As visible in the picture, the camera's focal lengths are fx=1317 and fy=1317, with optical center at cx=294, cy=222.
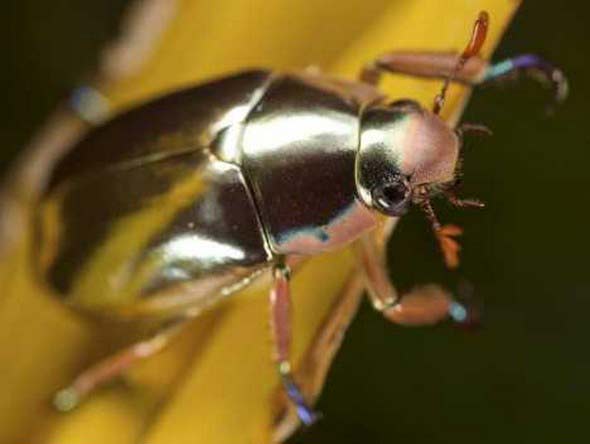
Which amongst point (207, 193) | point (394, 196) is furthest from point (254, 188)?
point (394, 196)

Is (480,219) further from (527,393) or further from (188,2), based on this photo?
(188,2)

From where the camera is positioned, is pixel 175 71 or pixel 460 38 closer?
pixel 460 38

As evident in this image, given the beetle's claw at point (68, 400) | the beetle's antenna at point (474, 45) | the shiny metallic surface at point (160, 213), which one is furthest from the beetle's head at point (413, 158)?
the beetle's claw at point (68, 400)

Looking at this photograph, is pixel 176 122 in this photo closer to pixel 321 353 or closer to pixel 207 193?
pixel 207 193

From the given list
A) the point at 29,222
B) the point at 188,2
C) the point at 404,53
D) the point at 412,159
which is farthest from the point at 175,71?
the point at 412,159

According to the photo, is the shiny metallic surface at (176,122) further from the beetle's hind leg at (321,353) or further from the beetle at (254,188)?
the beetle's hind leg at (321,353)

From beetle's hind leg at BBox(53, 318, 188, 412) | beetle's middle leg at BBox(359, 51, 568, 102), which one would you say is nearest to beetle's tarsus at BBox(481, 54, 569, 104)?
beetle's middle leg at BBox(359, 51, 568, 102)
